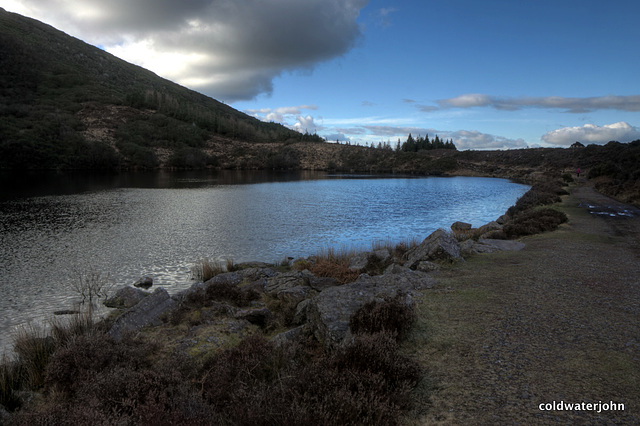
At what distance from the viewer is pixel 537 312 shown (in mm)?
7336

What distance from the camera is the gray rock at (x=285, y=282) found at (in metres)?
11.2

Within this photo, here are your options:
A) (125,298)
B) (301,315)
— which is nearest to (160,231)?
(125,298)

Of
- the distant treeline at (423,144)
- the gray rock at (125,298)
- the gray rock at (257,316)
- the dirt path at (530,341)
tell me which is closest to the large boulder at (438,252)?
the dirt path at (530,341)

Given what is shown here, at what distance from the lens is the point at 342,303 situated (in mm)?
7031

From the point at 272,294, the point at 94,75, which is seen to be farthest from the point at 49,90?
the point at 272,294

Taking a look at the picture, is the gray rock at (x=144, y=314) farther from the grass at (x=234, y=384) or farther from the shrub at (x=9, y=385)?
the shrub at (x=9, y=385)

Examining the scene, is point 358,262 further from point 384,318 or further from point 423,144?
point 423,144

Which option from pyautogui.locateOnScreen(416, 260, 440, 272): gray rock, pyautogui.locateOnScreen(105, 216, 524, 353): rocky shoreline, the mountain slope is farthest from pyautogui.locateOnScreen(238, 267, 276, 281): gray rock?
the mountain slope

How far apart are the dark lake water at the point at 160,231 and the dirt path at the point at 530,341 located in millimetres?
10472

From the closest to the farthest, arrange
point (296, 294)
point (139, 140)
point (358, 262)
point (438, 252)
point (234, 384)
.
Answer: point (234, 384) → point (296, 294) → point (438, 252) → point (358, 262) → point (139, 140)

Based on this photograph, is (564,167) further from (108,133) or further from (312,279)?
(108,133)

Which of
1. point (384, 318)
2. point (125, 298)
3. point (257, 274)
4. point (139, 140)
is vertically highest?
point (139, 140)

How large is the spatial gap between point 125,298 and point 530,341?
11.9 meters

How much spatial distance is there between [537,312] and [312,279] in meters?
6.50
